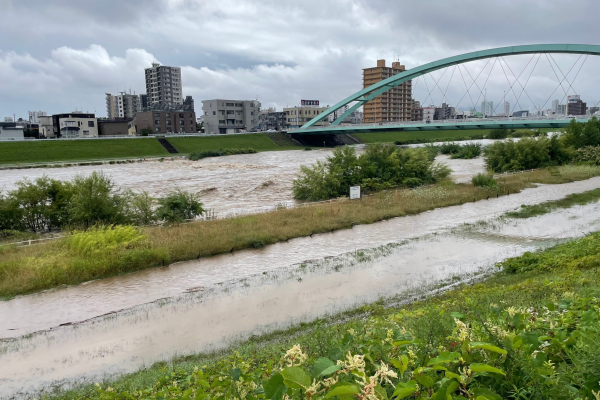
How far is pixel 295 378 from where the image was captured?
1.96 meters

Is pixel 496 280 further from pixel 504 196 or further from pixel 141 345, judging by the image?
pixel 504 196

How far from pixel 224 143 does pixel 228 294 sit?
5323cm

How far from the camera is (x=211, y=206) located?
2481cm

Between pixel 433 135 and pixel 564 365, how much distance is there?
79.5 meters

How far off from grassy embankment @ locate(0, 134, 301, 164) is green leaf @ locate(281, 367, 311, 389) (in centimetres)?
5261

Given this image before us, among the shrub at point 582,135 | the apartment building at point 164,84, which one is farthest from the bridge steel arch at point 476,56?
the apartment building at point 164,84

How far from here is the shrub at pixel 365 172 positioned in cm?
2492

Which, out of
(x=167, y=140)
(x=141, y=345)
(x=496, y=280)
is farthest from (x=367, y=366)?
(x=167, y=140)

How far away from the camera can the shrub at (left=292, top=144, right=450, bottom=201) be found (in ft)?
81.8

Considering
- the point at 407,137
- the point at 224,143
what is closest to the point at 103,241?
the point at 224,143

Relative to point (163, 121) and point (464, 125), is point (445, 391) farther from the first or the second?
point (163, 121)

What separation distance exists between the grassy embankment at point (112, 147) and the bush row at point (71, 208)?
33.7 m

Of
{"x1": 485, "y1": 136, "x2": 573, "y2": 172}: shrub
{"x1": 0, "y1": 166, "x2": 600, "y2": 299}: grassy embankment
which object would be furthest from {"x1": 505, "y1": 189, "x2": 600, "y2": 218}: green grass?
{"x1": 485, "y1": 136, "x2": 573, "y2": 172}: shrub

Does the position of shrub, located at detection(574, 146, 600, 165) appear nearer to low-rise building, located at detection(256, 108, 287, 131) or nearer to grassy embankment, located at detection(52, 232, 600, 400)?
grassy embankment, located at detection(52, 232, 600, 400)
